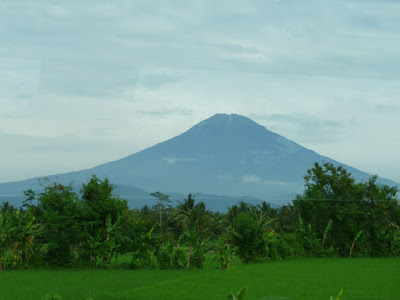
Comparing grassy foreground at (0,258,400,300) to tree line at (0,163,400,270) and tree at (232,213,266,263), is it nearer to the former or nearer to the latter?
tree line at (0,163,400,270)

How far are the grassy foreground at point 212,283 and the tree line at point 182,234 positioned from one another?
2.91 ft

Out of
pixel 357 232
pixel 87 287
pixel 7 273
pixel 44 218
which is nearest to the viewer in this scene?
pixel 87 287

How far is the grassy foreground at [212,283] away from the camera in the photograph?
11007 millimetres

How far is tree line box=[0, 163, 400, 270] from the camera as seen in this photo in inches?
632

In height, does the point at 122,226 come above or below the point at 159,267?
above

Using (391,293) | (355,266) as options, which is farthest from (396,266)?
(391,293)

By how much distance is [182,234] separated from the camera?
17.3 m

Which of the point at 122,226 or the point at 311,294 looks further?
the point at 122,226

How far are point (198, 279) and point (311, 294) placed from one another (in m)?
3.42

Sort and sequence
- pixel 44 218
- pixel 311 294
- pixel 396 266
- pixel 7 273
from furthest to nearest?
pixel 396 266 → pixel 44 218 → pixel 7 273 → pixel 311 294

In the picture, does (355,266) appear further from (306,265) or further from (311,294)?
(311,294)

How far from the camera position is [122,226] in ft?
55.0

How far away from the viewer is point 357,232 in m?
21.9

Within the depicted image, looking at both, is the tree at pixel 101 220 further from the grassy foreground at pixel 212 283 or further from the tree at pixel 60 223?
the grassy foreground at pixel 212 283
